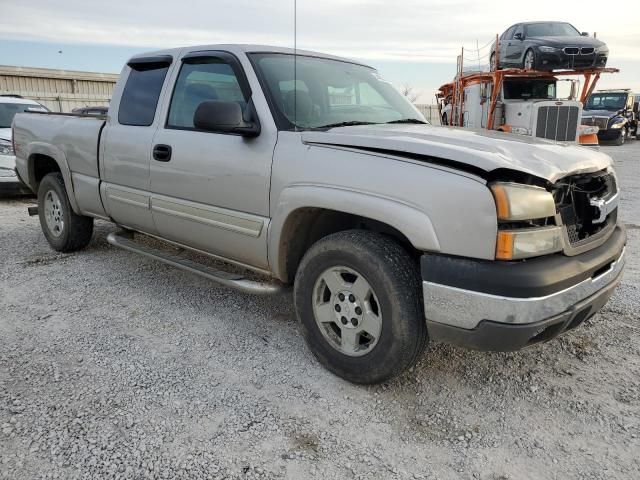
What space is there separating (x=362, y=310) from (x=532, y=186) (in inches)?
41.6

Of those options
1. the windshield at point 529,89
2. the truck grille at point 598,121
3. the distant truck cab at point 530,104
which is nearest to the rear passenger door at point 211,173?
the distant truck cab at point 530,104

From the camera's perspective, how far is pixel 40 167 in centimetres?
566

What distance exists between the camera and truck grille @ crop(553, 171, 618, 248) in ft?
8.45

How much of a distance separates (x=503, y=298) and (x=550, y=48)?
13.3m

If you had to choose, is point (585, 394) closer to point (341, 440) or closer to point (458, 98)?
point (341, 440)

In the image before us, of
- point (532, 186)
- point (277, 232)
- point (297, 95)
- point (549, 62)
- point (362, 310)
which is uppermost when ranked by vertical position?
point (549, 62)

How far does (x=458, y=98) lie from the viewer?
56.2 feet

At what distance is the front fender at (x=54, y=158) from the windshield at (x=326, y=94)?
8.19 feet

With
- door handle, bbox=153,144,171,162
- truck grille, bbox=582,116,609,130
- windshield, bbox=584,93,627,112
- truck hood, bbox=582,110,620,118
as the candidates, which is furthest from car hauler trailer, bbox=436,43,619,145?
door handle, bbox=153,144,171,162

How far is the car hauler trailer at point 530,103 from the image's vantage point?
14.1 meters

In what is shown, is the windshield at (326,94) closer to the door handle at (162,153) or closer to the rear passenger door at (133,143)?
the door handle at (162,153)

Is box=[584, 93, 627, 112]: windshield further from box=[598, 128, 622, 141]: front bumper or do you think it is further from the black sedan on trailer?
the black sedan on trailer

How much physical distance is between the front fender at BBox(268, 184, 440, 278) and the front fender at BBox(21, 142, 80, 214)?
8.96 feet

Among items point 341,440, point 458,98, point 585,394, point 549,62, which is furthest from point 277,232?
point 458,98
